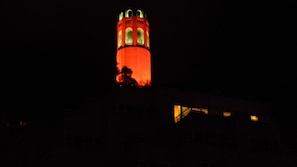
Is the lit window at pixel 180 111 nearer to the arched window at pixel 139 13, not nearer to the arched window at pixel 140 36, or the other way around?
the arched window at pixel 140 36

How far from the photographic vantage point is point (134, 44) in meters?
77.6

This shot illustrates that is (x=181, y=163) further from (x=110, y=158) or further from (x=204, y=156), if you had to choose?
Result: (x=110, y=158)

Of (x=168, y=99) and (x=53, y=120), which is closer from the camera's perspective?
(x=53, y=120)

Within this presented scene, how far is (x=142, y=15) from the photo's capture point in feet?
269

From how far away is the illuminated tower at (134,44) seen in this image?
2982 inches

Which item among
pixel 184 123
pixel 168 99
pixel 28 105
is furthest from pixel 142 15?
pixel 28 105

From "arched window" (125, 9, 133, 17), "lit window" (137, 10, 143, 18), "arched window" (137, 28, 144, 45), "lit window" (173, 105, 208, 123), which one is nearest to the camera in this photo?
"lit window" (173, 105, 208, 123)

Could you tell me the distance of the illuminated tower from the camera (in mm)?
75750

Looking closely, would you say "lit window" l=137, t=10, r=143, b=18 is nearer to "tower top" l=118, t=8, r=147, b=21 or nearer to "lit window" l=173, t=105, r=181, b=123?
"tower top" l=118, t=8, r=147, b=21

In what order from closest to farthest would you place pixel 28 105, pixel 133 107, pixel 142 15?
pixel 28 105 → pixel 133 107 → pixel 142 15

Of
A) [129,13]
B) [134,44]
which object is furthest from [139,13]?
[134,44]

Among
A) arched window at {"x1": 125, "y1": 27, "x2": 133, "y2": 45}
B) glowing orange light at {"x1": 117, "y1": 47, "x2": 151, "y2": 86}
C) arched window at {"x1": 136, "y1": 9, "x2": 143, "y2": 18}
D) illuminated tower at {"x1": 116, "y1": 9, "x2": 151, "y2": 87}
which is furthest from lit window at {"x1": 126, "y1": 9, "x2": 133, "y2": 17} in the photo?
glowing orange light at {"x1": 117, "y1": 47, "x2": 151, "y2": 86}

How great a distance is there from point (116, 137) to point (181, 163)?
4.92 meters

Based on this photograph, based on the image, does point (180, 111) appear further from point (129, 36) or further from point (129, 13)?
point (129, 13)
